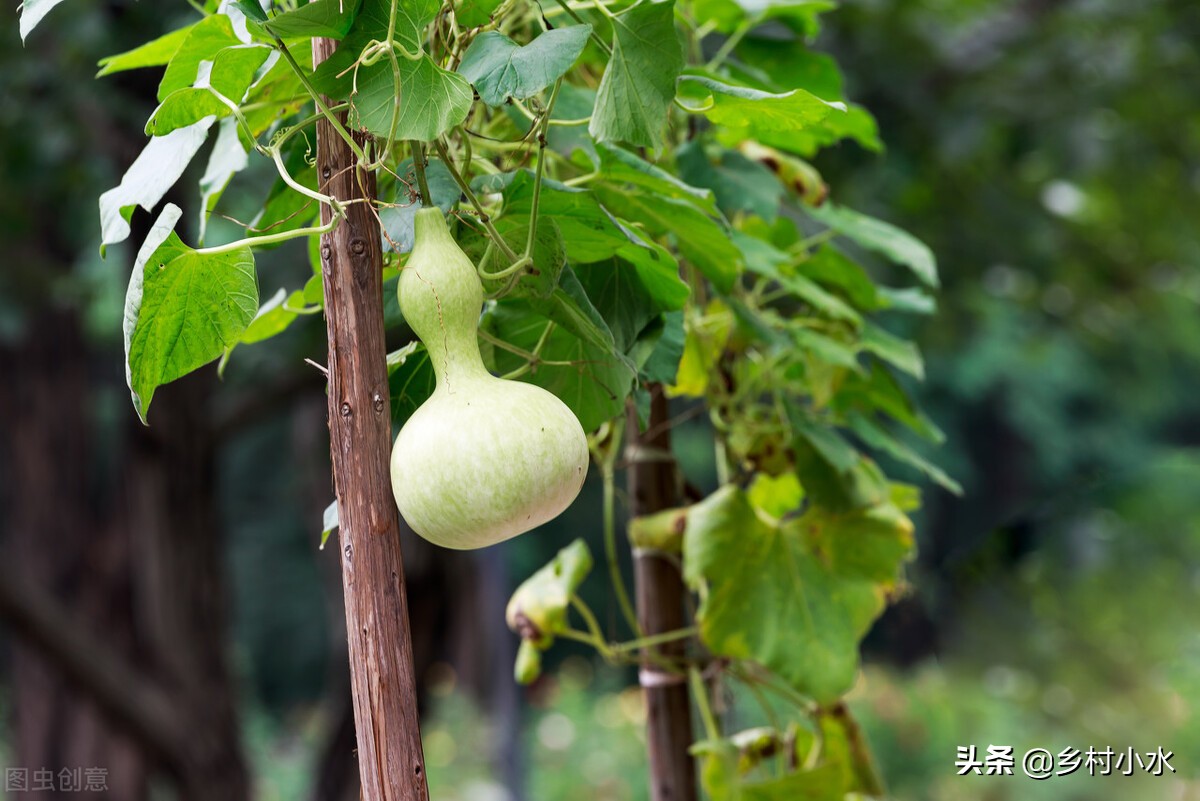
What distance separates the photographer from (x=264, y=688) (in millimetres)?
6699

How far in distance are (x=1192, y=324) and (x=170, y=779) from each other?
369 cm

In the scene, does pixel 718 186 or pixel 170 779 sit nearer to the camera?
pixel 718 186

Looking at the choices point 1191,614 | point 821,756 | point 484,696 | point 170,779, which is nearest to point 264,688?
point 484,696

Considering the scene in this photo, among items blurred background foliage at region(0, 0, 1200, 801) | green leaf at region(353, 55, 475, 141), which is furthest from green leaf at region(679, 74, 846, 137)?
blurred background foliage at region(0, 0, 1200, 801)

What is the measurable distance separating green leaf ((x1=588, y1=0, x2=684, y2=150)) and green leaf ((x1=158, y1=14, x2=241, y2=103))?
14 cm

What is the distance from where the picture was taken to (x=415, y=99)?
15.1 inches

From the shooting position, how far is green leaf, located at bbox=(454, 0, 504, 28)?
1.41ft

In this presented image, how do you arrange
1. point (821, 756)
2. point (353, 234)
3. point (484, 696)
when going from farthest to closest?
point (484, 696) < point (821, 756) < point (353, 234)

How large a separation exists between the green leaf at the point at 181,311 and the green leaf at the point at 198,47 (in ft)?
0.25

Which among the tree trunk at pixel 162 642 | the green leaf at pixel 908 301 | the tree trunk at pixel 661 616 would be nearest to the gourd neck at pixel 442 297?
the tree trunk at pixel 661 616

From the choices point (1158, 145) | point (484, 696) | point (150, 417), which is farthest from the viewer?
point (484, 696)

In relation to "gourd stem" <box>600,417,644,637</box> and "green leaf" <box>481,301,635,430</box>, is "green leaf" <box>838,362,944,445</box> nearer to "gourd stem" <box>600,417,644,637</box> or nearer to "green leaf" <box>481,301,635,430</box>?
"gourd stem" <box>600,417,644,637</box>

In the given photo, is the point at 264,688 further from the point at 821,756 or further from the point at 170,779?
the point at 821,756

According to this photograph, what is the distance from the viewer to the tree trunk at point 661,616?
760 millimetres
